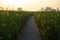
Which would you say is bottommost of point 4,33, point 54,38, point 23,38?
point 23,38

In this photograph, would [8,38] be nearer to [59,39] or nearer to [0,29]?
[0,29]

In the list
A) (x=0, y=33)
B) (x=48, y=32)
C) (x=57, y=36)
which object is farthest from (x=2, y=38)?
(x=48, y=32)

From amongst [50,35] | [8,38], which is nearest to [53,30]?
[50,35]

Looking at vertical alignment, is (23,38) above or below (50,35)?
below

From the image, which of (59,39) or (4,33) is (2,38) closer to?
(4,33)

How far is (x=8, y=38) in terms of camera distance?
247 inches

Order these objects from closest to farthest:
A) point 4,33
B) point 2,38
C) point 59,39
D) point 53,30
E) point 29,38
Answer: point 2,38, point 4,33, point 59,39, point 53,30, point 29,38

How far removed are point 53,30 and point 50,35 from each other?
253 mm

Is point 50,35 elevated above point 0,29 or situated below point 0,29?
below

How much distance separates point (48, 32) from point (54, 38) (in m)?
0.64

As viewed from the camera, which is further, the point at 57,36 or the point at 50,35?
the point at 50,35

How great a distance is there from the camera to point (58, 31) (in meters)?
7.06

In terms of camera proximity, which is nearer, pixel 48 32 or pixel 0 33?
pixel 0 33

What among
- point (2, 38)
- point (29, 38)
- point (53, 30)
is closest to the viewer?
point (2, 38)
